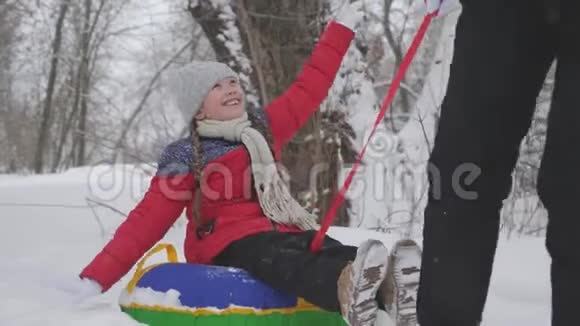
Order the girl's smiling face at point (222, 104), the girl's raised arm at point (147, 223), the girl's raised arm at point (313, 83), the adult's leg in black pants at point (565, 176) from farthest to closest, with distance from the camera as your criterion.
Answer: the girl's raised arm at point (313, 83), the girl's smiling face at point (222, 104), the girl's raised arm at point (147, 223), the adult's leg in black pants at point (565, 176)

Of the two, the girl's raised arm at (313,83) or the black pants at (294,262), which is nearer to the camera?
the black pants at (294,262)

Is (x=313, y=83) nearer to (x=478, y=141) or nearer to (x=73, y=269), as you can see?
(x=73, y=269)

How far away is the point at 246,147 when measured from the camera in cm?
208

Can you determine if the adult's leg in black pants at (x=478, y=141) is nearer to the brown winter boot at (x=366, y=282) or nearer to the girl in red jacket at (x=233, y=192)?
the brown winter boot at (x=366, y=282)

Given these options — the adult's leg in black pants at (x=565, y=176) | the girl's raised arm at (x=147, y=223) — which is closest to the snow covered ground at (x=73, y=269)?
the girl's raised arm at (x=147, y=223)

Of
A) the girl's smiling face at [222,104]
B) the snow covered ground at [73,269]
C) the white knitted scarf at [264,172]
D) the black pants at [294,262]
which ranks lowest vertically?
the snow covered ground at [73,269]

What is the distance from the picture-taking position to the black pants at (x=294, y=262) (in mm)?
1543

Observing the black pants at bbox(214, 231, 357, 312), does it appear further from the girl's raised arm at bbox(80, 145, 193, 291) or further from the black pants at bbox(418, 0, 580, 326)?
the black pants at bbox(418, 0, 580, 326)

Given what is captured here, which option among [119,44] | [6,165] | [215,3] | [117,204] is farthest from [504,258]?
[6,165]

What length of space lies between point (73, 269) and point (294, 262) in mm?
1266

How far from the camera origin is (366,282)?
4.48 ft

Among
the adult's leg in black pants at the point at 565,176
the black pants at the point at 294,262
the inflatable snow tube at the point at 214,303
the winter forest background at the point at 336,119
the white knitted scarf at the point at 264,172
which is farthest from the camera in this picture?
the winter forest background at the point at 336,119

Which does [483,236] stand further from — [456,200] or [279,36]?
[279,36]

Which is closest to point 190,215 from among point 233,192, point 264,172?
point 233,192
